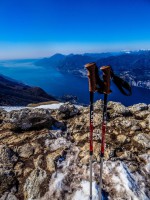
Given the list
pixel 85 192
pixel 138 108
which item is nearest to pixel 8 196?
pixel 85 192

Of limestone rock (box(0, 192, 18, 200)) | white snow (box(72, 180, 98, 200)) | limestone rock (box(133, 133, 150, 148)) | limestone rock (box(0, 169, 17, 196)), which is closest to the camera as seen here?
white snow (box(72, 180, 98, 200))

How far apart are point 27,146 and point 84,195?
13.7 feet

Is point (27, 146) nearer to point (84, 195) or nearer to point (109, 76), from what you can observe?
point (84, 195)

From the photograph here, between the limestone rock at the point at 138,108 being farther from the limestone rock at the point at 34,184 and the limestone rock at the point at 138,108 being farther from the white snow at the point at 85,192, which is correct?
the limestone rock at the point at 34,184

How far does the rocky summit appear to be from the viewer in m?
9.08

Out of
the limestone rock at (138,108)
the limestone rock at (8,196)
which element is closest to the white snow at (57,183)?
the limestone rock at (8,196)

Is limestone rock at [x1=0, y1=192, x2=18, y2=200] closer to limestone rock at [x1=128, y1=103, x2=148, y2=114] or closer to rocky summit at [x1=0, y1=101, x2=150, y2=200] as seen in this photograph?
rocky summit at [x1=0, y1=101, x2=150, y2=200]

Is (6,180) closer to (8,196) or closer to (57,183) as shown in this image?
(8,196)

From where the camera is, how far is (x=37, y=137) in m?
12.5

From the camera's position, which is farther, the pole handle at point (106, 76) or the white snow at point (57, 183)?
the white snow at point (57, 183)

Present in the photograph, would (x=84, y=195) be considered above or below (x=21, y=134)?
below

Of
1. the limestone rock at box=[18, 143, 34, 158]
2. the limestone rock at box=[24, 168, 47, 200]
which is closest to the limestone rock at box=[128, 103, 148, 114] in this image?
the limestone rock at box=[18, 143, 34, 158]

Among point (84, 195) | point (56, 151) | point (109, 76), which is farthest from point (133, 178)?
point (109, 76)

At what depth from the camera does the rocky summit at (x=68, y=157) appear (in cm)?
908
